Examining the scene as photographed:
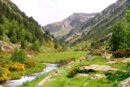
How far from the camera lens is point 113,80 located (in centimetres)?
3941

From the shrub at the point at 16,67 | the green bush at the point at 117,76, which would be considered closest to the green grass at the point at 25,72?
the shrub at the point at 16,67

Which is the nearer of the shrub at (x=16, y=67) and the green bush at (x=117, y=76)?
the green bush at (x=117, y=76)

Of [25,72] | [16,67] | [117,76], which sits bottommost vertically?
[25,72]

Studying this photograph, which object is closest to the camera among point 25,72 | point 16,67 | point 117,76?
point 117,76

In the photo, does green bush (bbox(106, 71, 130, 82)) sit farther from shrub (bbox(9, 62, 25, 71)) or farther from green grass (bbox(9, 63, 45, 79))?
shrub (bbox(9, 62, 25, 71))

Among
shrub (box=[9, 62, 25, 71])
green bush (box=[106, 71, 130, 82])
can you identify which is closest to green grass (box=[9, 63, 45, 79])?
shrub (box=[9, 62, 25, 71])

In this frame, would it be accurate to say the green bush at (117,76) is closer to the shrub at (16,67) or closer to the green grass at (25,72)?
the green grass at (25,72)

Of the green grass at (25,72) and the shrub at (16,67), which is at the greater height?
the shrub at (16,67)

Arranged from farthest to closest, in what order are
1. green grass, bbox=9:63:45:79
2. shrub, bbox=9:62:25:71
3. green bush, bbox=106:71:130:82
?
shrub, bbox=9:62:25:71
green grass, bbox=9:63:45:79
green bush, bbox=106:71:130:82

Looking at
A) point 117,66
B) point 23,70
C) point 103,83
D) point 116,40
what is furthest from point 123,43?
point 103,83

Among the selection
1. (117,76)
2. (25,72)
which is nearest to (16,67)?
(25,72)

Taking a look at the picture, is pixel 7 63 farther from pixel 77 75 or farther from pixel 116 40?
pixel 77 75

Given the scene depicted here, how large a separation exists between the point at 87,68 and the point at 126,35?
163ft

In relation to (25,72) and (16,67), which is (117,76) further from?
(16,67)
